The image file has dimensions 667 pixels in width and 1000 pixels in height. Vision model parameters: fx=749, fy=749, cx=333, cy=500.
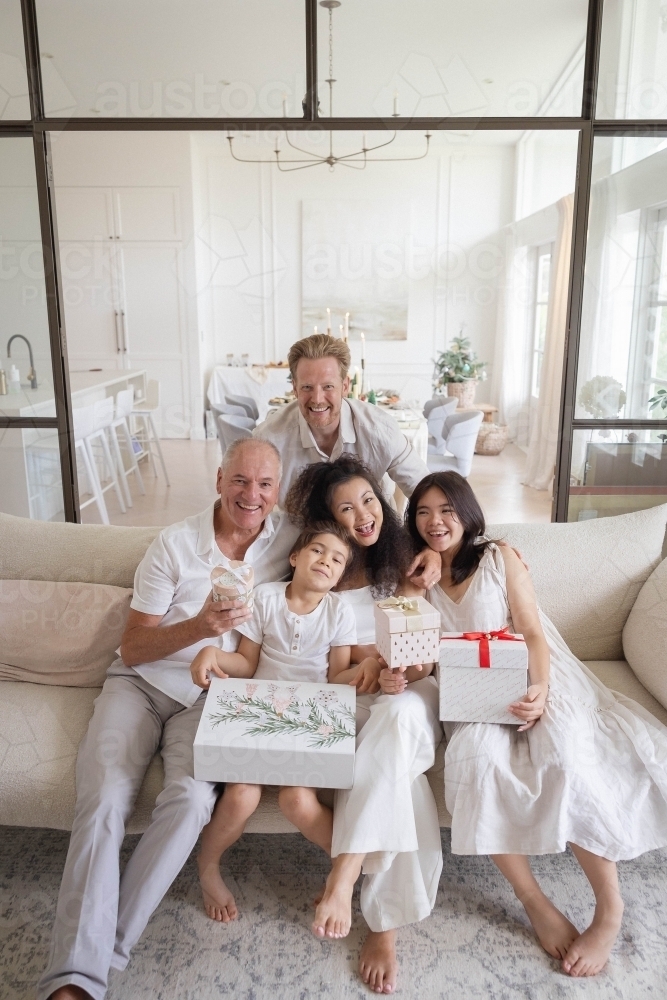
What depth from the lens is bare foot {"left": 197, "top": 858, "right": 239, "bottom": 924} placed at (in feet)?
5.36

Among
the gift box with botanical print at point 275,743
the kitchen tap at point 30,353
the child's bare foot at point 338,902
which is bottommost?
the child's bare foot at point 338,902

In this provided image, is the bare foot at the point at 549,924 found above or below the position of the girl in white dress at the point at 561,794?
below

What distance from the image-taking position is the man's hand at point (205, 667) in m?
1.68

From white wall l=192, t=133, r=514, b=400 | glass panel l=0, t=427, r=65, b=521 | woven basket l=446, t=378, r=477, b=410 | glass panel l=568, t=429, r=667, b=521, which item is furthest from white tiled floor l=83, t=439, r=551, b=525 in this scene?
glass panel l=568, t=429, r=667, b=521

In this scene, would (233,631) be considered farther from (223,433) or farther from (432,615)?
(223,433)

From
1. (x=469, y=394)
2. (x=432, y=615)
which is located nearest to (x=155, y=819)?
(x=432, y=615)

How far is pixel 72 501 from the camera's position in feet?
10.1

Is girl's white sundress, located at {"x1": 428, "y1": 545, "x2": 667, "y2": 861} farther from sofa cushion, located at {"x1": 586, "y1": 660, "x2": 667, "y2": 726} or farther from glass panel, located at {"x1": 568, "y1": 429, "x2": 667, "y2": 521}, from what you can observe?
glass panel, located at {"x1": 568, "y1": 429, "x2": 667, "y2": 521}

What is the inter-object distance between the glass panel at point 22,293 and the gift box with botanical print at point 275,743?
6.05ft

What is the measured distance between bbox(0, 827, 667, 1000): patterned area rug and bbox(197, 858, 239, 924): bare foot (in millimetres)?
21

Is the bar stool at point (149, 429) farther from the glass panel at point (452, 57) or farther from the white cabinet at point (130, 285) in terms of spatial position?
the glass panel at point (452, 57)

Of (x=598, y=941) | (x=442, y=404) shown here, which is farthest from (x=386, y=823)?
(x=442, y=404)

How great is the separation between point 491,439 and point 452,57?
3.90 m

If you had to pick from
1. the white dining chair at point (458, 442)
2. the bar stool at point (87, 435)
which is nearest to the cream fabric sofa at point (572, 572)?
the bar stool at point (87, 435)
